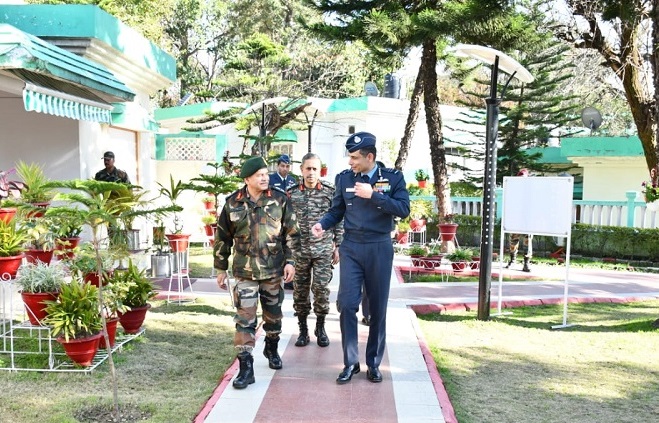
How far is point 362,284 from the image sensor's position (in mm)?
4828

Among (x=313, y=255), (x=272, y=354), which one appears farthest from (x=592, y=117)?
(x=272, y=354)

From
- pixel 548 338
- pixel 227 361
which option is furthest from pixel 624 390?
pixel 227 361

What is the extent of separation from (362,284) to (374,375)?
680mm

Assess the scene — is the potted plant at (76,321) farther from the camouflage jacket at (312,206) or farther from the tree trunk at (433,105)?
the tree trunk at (433,105)

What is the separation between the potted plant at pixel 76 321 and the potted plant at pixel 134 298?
802 millimetres

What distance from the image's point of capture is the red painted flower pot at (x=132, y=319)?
6.12 m

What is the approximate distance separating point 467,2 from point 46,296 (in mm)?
8202

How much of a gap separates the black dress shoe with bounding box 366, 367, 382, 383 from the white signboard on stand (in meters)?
3.17

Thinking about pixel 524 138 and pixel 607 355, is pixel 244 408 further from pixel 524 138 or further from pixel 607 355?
pixel 524 138

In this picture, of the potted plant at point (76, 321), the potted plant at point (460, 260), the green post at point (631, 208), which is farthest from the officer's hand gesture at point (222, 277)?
the green post at point (631, 208)

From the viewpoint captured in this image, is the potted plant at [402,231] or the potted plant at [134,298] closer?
the potted plant at [134,298]

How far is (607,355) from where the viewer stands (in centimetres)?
600

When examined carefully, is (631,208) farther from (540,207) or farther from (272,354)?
(272,354)

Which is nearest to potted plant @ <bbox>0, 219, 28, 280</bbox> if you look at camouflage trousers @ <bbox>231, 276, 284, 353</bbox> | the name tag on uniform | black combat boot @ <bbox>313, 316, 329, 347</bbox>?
camouflage trousers @ <bbox>231, 276, 284, 353</bbox>
